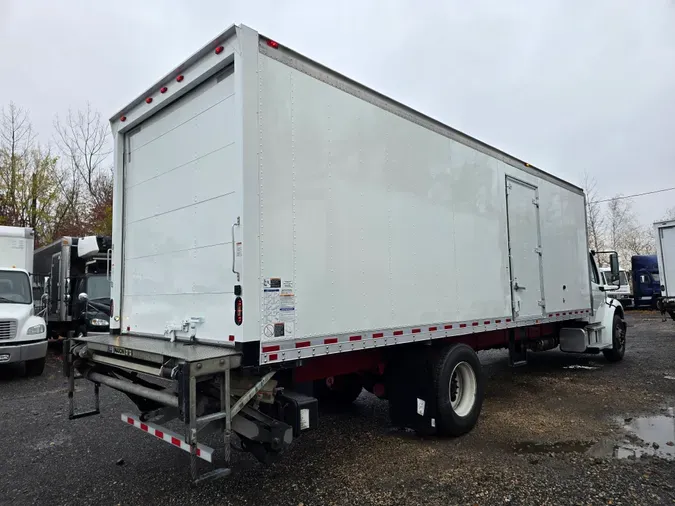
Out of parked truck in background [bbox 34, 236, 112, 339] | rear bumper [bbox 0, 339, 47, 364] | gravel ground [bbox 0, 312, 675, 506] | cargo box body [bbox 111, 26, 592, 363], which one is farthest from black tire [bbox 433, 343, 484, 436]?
parked truck in background [bbox 34, 236, 112, 339]

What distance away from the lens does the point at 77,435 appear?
18.5ft

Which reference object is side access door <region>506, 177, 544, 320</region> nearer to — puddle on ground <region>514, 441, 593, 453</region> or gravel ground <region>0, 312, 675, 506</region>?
gravel ground <region>0, 312, 675, 506</region>

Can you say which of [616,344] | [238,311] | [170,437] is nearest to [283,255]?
[238,311]

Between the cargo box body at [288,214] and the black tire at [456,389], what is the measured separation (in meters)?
0.31

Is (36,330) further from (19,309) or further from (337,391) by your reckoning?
(337,391)

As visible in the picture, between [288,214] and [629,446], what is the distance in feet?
14.6

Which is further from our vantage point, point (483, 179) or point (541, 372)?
point (541, 372)

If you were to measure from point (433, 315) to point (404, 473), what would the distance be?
1.67 m

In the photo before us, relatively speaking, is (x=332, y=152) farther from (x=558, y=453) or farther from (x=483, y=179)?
(x=558, y=453)

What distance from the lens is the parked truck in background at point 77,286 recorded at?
11.4m

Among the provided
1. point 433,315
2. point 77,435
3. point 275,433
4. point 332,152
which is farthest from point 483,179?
point 77,435

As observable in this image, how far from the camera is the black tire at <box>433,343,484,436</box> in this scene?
5.02 metres

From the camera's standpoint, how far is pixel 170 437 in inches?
142

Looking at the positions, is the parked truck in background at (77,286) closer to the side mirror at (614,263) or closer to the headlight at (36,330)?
the headlight at (36,330)
